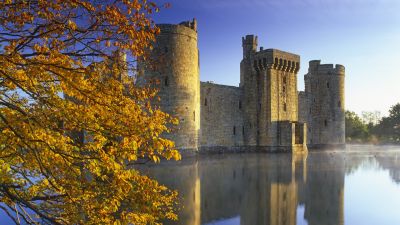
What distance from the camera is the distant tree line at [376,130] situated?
7188 centimetres

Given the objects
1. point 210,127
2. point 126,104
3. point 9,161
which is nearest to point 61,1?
point 126,104

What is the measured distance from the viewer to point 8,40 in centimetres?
462

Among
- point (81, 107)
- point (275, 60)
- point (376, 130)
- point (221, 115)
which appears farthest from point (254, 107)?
point (376, 130)

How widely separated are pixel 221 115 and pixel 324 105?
16657 millimetres

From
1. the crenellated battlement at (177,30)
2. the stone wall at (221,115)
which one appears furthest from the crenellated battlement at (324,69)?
the crenellated battlement at (177,30)

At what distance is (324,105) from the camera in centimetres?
4531

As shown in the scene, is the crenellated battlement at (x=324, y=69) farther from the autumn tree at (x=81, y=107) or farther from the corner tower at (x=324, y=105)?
the autumn tree at (x=81, y=107)

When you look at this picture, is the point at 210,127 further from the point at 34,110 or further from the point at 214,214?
the point at 34,110

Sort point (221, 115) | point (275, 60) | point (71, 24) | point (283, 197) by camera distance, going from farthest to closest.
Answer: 1. point (275, 60)
2. point (221, 115)
3. point (283, 197)
4. point (71, 24)

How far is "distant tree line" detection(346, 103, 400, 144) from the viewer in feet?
236

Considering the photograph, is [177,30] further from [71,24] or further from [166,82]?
[71,24]

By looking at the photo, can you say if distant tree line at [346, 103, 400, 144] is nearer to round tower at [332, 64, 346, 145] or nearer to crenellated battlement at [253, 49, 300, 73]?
round tower at [332, 64, 346, 145]

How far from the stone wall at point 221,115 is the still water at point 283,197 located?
569 inches

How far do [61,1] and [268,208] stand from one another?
937 centimetres
